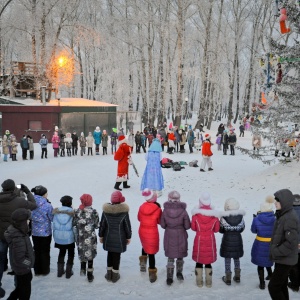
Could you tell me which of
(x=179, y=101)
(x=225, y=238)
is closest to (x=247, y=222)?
(x=225, y=238)

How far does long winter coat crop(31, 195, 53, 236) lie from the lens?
609 cm

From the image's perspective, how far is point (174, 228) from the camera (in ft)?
19.4

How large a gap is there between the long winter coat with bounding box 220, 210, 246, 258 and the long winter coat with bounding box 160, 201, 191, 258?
573mm

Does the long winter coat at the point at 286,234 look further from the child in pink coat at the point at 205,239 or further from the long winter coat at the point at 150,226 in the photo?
the long winter coat at the point at 150,226

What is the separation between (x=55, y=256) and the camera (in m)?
7.09

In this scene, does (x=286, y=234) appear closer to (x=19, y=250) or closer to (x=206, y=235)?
(x=206, y=235)

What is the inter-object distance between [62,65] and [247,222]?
26956mm

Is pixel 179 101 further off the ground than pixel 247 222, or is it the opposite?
pixel 179 101

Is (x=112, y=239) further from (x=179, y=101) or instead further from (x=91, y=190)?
(x=179, y=101)

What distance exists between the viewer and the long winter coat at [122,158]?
12.5m

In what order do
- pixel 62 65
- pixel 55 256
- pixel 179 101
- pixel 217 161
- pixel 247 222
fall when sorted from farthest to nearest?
pixel 62 65, pixel 179 101, pixel 217 161, pixel 247 222, pixel 55 256

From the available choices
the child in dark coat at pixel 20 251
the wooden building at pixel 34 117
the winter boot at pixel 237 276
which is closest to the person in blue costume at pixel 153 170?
the winter boot at pixel 237 276

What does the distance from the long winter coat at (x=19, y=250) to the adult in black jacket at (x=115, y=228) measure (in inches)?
54.4

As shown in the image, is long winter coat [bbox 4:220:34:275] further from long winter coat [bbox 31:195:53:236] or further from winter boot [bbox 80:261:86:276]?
winter boot [bbox 80:261:86:276]
